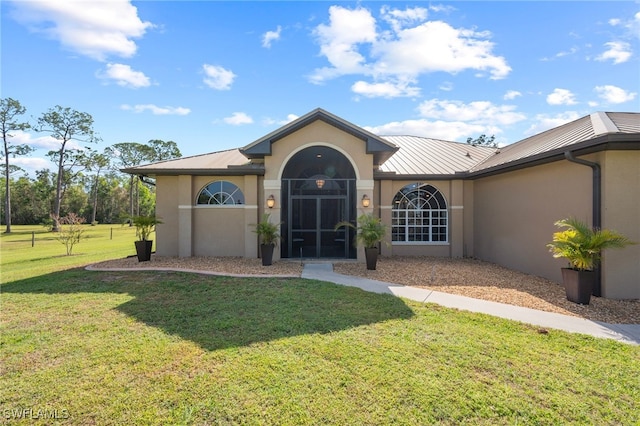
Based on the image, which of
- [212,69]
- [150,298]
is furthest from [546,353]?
[212,69]

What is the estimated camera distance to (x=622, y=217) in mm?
7609

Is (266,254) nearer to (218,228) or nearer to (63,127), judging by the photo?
(218,228)

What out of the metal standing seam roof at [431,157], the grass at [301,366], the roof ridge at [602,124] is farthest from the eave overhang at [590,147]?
the grass at [301,366]

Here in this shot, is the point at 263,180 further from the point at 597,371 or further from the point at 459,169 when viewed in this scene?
the point at 597,371

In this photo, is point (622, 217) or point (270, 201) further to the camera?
point (270, 201)

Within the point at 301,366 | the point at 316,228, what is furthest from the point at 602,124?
the point at 301,366

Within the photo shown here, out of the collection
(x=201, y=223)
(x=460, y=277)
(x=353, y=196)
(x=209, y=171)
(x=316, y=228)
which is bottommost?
(x=460, y=277)

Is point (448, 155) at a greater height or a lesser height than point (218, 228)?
greater

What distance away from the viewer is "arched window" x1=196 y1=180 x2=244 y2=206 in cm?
1360

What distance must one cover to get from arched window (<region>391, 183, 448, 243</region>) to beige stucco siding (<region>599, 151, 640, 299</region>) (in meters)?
6.76

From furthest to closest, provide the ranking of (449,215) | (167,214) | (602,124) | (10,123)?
(10,123)
(449,215)
(167,214)
(602,124)

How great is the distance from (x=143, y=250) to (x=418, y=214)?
1208cm

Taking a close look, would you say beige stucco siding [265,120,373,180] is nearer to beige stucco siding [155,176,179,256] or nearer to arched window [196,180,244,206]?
arched window [196,180,244,206]

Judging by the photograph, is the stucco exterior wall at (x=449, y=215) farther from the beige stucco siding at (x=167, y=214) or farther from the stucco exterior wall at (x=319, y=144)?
the beige stucco siding at (x=167, y=214)
